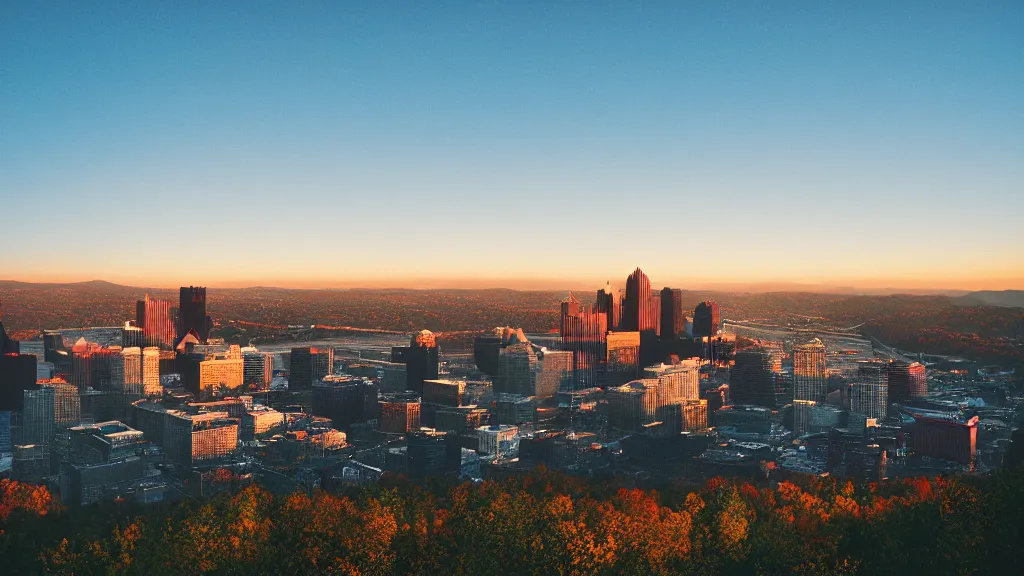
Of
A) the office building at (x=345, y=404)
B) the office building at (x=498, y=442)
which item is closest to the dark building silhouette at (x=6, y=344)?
the office building at (x=345, y=404)

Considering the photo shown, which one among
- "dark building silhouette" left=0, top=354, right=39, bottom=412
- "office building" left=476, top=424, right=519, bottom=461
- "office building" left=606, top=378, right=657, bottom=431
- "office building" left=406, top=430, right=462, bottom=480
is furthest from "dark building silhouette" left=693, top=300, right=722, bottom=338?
"dark building silhouette" left=0, top=354, right=39, bottom=412

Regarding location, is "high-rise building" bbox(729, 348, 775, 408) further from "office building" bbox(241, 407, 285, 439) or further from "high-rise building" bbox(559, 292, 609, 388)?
"office building" bbox(241, 407, 285, 439)

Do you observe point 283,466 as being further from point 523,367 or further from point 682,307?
point 682,307

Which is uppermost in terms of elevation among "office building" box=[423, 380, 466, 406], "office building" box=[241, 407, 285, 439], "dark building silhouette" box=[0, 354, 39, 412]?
"dark building silhouette" box=[0, 354, 39, 412]

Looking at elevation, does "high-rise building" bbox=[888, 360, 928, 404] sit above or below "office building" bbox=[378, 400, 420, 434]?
above

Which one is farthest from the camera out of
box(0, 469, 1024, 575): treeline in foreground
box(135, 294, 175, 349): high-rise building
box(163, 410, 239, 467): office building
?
box(135, 294, 175, 349): high-rise building

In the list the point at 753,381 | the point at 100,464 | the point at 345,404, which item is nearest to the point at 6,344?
the point at 345,404

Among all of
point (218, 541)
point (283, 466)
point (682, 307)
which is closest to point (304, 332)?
point (682, 307)
